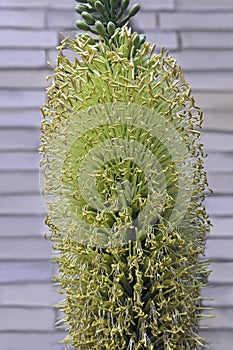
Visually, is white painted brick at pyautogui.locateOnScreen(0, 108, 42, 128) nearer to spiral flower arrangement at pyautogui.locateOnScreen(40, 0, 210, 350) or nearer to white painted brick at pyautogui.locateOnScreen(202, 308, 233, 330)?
spiral flower arrangement at pyautogui.locateOnScreen(40, 0, 210, 350)

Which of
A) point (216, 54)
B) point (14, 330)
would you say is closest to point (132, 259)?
point (14, 330)

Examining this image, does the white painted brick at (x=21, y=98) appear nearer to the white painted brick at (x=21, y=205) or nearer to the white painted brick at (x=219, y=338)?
the white painted brick at (x=21, y=205)

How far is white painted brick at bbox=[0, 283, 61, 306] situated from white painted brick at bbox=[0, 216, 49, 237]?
0.09 metres

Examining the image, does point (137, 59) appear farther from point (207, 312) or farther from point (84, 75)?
point (207, 312)

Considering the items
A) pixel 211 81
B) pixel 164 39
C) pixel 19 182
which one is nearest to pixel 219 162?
pixel 211 81

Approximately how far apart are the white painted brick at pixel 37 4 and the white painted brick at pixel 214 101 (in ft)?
0.99

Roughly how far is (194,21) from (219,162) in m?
0.27

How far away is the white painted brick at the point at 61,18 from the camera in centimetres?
100

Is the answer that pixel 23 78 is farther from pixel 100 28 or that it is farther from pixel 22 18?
pixel 100 28

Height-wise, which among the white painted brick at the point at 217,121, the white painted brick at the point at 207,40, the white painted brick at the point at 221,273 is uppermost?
the white painted brick at the point at 207,40

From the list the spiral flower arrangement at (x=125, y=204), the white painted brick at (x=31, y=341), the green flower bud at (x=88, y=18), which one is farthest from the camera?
the white painted brick at (x=31, y=341)

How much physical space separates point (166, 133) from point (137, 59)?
0.34 ft

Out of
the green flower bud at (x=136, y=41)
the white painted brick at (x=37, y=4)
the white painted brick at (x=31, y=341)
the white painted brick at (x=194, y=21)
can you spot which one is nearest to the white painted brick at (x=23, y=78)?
the white painted brick at (x=37, y=4)

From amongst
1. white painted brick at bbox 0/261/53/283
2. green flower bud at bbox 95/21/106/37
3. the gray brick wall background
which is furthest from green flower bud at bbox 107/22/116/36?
white painted brick at bbox 0/261/53/283
